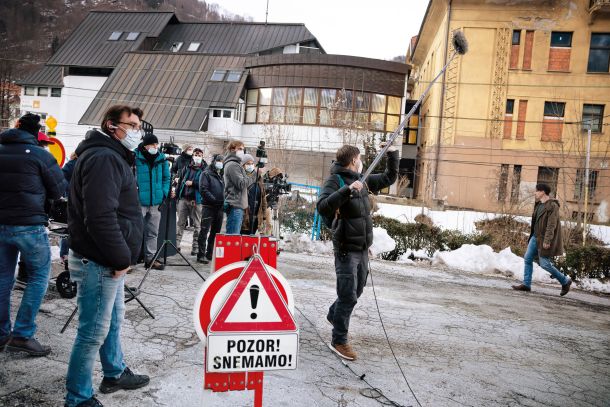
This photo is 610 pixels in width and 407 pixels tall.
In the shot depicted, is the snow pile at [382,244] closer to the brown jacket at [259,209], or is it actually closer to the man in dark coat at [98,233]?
the brown jacket at [259,209]

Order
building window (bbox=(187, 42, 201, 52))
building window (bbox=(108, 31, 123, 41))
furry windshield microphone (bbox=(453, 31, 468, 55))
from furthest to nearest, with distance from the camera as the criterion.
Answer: building window (bbox=(187, 42, 201, 52)) → building window (bbox=(108, 31, 123, 41)) → furry windshield microphone (bbox=(453, 31, 468, 55))

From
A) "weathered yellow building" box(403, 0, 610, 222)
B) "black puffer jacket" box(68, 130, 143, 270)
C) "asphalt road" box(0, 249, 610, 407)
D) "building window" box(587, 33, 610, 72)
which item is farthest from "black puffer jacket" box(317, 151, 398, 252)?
"building window" box(587, 33, 610, 72)

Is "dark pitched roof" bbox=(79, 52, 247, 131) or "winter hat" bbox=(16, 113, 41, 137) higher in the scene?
"dark pitched roof" bbox=(79, 52, 247, 131)

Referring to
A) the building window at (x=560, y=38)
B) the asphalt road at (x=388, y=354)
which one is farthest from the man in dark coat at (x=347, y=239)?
the building window at (x=560, y=38)

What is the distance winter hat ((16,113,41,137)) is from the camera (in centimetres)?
393

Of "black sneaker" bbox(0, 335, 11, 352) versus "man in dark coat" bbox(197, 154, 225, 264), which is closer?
"black sneaker" bbox(0, 335, 11, 352)

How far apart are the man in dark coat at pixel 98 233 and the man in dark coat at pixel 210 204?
498cm

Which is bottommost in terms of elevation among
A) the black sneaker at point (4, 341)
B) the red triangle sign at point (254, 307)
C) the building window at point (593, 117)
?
the black sneaker at point (4, 341)

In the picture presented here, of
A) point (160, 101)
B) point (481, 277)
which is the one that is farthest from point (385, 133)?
point (481, 277)

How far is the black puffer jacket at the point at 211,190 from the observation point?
26.7ft

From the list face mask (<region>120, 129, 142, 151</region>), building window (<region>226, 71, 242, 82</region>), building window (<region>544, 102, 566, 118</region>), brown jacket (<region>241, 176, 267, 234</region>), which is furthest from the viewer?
building window (<region>226, 71, 242, 82</region>)

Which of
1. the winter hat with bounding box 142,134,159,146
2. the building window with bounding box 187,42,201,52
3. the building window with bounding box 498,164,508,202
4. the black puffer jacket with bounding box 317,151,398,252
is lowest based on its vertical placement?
the black puffer jacket with bounding box 317,151,398,252

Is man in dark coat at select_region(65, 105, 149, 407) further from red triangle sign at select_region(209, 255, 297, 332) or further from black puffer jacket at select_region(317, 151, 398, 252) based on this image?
black puffer jacket at select_region(317, 151, 398, 252)

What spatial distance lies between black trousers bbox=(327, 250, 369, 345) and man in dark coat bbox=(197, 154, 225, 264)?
419 centimetres
